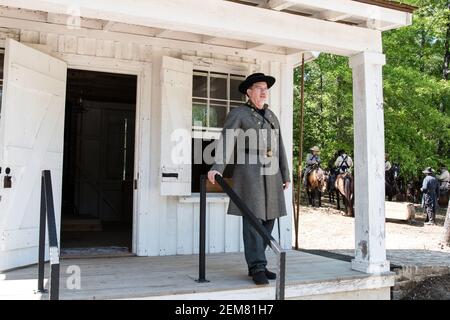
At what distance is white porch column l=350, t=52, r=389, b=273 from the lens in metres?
4.98

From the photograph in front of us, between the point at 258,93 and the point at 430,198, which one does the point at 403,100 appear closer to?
the point at 430,198

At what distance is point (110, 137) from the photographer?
11.4 meters

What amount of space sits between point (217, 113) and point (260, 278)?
2.71 metres

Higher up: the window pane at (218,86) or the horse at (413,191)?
the window pane at (218,86)

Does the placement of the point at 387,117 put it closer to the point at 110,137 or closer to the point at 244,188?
the point at 110,137

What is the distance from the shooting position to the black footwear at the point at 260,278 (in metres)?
4.22

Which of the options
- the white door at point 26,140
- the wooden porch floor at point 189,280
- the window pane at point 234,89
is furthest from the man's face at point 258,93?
the white door at point 26,140

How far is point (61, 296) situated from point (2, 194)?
1.66 metres

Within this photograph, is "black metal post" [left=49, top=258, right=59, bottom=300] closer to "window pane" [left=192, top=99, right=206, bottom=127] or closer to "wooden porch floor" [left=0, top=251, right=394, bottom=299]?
"wooden porch floor" [left=0, top=251, right=394, bottom=299]

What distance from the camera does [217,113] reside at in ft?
20.7

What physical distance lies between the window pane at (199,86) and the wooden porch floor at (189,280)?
2.11 m

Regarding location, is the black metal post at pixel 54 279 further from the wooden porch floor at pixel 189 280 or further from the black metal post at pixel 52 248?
the wooden porch floor at pixel 189 280

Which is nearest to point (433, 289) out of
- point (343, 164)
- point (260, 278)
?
point (260, 278)

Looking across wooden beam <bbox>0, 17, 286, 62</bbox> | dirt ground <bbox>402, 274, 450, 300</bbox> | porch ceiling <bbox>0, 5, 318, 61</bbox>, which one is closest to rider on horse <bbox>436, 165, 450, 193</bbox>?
dirt ground <bbox>402, 274, 450, 300</bbox>
